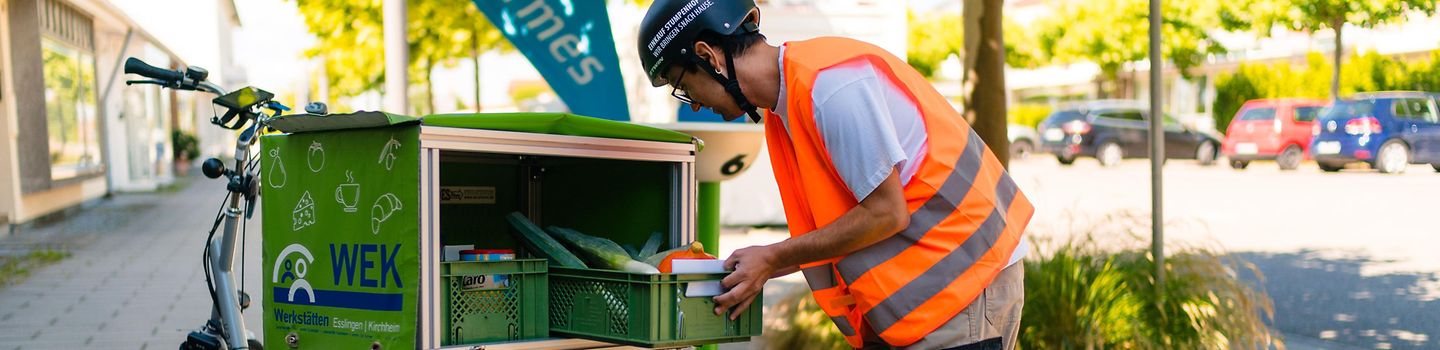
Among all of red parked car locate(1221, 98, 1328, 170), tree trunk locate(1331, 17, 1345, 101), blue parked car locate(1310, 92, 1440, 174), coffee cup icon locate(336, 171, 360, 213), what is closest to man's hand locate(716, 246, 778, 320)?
coffee cup icon locate(336, 171, 360, 213)

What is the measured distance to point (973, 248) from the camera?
2.33 meters

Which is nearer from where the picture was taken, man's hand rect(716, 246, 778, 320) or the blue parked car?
man's hand rect(716, 246, 778, 320)

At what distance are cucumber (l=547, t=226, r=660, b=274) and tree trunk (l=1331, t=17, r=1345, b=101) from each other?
9050 mm

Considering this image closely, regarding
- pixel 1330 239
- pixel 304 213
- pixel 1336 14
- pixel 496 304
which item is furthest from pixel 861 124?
pixel 1330 239

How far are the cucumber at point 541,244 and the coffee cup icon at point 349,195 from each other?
44cm

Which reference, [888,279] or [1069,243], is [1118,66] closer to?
[1069,243]

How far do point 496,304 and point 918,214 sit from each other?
0.98m

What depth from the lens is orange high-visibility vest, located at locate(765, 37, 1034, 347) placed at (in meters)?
2.29

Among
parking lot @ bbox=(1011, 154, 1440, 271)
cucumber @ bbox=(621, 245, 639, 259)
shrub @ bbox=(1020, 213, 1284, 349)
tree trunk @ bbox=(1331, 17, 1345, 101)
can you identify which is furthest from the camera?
tree trunk @ bbox=(1331, 17, 1345, 101)

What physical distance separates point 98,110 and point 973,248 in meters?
18.8

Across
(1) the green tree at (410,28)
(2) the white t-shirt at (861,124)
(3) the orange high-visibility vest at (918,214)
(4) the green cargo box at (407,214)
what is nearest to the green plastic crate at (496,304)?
(4) the green cargo box at (407,214)

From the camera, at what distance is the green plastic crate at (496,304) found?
109 inches

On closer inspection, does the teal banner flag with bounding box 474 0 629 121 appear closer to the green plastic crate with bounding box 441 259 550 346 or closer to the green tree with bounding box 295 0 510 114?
the green plastic crate with bounding box 441 259 550 346

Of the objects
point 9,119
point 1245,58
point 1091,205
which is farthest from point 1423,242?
point 1245,58
